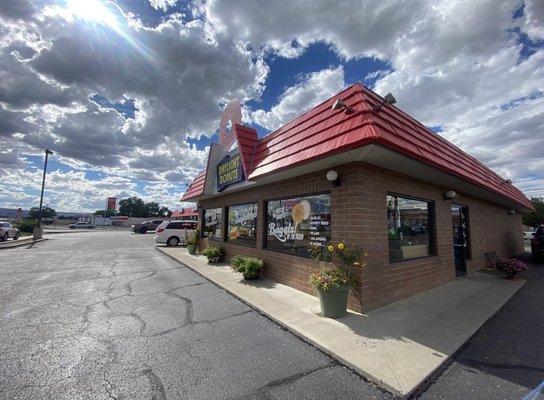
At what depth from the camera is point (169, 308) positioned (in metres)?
5.59

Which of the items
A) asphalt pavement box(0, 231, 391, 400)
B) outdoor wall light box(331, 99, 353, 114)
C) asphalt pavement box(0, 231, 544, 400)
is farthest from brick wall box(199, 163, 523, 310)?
asphalt pavement box(0, 231, 391, 400)

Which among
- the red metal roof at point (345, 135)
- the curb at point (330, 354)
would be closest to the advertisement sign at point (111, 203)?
the red metal roof at point (345, 135)

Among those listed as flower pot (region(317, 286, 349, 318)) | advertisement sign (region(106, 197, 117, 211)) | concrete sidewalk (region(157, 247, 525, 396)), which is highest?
advertisement sign (region(106, 197, 117, 211))

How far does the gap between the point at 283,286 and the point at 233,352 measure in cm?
351

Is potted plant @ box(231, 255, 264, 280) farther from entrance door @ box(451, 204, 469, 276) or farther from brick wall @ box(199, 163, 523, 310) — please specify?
entrance door @ box(451, 204, 469, 276)

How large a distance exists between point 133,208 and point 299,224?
12000cm

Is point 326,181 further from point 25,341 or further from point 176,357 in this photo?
point 25,341

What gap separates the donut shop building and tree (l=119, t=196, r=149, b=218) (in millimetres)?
114656

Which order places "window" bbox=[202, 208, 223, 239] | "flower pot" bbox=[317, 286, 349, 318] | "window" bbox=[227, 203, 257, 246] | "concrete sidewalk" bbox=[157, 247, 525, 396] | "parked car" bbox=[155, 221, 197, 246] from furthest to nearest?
"parked car" bbox=[155, 221, 197, 246]
"window" bbox=[202, 208, 223, 239]
"window" bbox=[227, 203, 257, 246]
"flower pot" bbox=[317, 286, 349, 318]
"concrete sidewalk" bbox=[157, 247, 525, 396]

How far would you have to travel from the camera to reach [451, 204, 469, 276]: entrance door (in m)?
9.77

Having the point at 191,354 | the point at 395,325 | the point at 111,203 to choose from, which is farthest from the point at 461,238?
the point at 111,203

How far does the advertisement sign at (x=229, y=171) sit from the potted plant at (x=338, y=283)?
4792 mm

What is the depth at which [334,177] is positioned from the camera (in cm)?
562

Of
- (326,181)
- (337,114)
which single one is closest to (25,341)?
(326,181)
